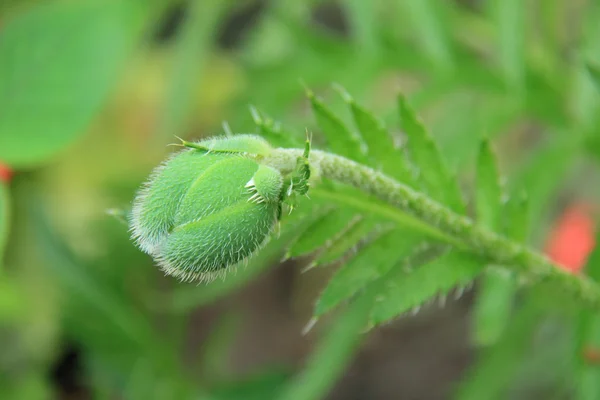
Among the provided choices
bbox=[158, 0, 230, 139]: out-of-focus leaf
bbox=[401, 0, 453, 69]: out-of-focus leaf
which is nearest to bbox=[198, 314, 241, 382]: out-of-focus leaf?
bbox=[158, 0, 230, 139]: out-of-focus leaf

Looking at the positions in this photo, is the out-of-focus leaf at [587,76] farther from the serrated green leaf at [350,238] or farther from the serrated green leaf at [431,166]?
the serrated green leaf at [350,238]

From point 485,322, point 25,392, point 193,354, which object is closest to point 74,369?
point 25,392

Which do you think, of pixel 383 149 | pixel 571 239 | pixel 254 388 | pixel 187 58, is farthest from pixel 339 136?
pixel 571 239

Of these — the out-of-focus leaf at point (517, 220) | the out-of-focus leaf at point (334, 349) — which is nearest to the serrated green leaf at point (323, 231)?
the out-of-focus leaf at point (517, 220)

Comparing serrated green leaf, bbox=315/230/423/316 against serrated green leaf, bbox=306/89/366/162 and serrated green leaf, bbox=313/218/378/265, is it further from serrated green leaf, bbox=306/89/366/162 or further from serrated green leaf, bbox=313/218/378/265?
serrated green leaf, bbox=306/89/366/162

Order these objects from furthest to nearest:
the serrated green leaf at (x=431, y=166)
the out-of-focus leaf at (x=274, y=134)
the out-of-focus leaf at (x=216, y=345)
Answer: the out-of-focus leaf at (x=216, y=345) → the serrated green leaf at (x=431, y=166) → the out-of-focus leaf at (x=274, y=134)

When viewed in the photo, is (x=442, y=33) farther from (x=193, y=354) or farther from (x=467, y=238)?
(x=193, y=354)

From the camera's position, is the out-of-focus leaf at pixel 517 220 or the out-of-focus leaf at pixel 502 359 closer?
the out-of-focus leaf at pixel 517 220
